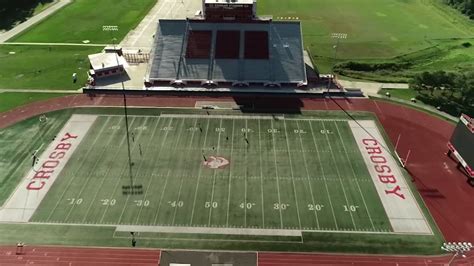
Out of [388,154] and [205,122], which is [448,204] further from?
[205,122]

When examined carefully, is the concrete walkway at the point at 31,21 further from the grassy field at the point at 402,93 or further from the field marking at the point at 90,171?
the grassy field at the point at 402,93

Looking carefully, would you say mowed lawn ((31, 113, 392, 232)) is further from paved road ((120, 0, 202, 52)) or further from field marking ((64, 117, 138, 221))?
paved road ((120, 0, 202, 52))

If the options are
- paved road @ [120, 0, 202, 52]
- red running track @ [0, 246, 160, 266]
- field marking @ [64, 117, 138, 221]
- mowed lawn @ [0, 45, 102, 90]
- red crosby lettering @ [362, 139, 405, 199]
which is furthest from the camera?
paved road @ [120, 0, 202, 52]

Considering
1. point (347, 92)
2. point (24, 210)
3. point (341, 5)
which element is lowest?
point (24, 210)

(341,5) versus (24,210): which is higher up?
(341,5)

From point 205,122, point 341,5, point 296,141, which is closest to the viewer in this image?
point 296,141

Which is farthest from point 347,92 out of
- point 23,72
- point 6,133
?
point 23,72

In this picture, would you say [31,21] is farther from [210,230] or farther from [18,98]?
[210,230]

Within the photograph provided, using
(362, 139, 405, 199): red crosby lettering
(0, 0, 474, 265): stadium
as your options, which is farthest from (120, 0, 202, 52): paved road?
(362, 139, 405, 199): red crosby lettering
